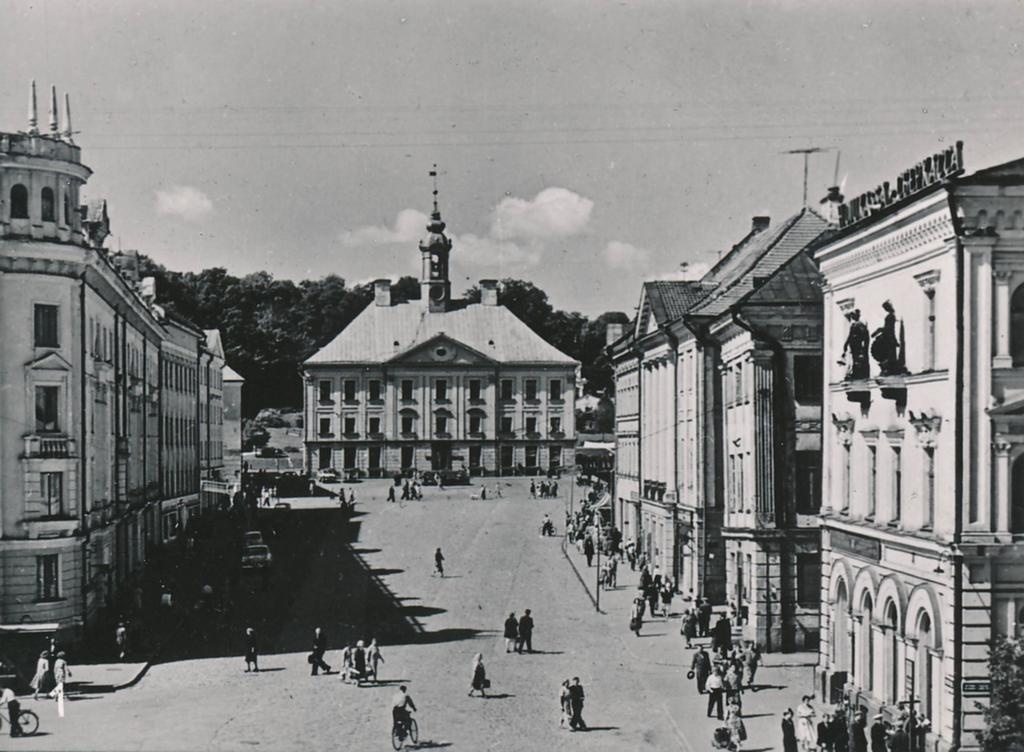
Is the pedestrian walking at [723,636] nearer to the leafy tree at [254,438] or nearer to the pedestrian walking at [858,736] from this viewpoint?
the pedestrian walking at [858,736]

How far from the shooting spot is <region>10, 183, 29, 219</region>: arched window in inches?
1565

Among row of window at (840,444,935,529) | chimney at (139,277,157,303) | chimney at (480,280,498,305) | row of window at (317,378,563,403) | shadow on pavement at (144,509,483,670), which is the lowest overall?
shadow on pavement at (144,509,483,670)

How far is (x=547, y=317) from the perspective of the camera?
517ft

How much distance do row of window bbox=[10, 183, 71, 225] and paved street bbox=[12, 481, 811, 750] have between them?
13418 millimetres

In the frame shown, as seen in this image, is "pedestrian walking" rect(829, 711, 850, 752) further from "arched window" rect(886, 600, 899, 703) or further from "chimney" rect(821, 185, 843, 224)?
"chimney" rect(821, 185, 843, 224)

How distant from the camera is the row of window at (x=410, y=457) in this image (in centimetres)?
11506

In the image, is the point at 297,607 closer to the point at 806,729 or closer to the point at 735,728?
the point at 735,728

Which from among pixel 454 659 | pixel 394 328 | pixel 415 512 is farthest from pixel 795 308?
pixel 394 328

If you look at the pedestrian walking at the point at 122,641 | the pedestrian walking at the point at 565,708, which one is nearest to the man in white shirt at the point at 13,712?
the pedestrian walking at the point at 122,641

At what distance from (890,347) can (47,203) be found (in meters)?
24.8

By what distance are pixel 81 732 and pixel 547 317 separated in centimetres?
12951

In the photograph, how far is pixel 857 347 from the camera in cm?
3077

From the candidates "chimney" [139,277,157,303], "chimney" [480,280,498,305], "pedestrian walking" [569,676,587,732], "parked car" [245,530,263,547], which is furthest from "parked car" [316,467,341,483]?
"pedestrian walking" [569,676,587,732]

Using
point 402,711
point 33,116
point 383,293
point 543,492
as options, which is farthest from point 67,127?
point 383,293
